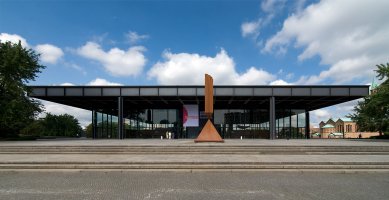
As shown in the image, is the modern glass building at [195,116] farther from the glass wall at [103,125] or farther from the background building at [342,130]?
the background building at [342,130]

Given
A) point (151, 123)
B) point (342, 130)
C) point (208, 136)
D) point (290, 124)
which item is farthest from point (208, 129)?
point (342, 130)

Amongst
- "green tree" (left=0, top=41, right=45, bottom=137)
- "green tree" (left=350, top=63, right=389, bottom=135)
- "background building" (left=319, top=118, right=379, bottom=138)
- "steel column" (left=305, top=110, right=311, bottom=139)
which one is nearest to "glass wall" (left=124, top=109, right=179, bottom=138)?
"green tree" (left=0, top=41, right=45, bottom=137)

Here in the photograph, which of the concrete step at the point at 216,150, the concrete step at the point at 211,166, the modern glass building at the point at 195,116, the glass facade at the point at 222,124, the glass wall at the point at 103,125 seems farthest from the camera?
the glass wall at the point at 103,125

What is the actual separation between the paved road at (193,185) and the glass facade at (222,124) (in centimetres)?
2910

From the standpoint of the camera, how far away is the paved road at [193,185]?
27.9 ft

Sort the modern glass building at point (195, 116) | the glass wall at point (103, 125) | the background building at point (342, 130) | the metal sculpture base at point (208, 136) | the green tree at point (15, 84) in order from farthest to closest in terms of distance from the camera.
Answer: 1. the background building at point (342, 130)
2. the glass wall at point (103, 125)
3. the modern glass building at point (195, 116)
4. the green tree at point (15, 84)
5. the metal sculpture base at point (208, 136)

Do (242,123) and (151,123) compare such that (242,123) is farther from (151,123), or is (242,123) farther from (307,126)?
(151,123)

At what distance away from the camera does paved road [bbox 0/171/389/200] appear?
334 inches

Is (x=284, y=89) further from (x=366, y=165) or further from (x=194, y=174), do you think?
(x=194, y=174)

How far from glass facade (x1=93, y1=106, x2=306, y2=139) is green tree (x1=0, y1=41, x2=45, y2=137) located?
1292cm

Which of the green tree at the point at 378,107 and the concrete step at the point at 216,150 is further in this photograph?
the green tree at the point at 378,107

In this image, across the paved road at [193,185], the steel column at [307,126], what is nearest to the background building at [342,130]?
the steel column at [307,126]

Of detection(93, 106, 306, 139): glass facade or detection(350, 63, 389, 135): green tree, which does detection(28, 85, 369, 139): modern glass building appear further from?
detection(350, 63, 389, 135): green tree

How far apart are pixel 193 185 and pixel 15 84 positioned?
1024 inches
